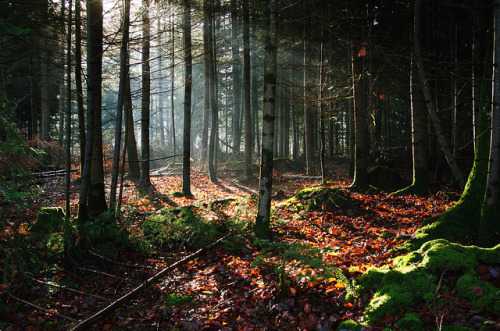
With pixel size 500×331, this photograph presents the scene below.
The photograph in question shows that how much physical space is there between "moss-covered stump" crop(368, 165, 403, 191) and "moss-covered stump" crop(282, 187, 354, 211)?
260cm

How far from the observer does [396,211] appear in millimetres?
8875

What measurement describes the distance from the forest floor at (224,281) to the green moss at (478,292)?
0.42 ft

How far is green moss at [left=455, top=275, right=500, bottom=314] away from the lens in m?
3.24

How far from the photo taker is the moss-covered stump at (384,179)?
11891 mm

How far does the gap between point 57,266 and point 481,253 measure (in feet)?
23.9

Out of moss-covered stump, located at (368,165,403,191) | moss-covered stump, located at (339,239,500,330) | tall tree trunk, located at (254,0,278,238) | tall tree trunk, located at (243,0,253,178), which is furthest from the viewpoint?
tall tree trunk, located at (243,0,253,178)

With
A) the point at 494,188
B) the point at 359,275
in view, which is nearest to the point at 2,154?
the point at 359,275

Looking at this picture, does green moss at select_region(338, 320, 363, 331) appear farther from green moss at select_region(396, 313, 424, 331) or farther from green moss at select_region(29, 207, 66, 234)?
green moss at select_region(29, 207, 66, 234)

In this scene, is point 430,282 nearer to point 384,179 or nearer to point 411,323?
point 411,323

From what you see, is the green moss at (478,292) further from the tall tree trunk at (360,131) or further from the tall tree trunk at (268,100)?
the tall tree trunk at (360,131)

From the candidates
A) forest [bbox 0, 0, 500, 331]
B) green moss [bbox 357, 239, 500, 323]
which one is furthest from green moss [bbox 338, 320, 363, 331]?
green moss [bbox 357, 239, 500, 323]

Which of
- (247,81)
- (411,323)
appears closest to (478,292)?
(411,323)

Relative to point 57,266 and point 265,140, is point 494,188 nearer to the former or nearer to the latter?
point 265,140

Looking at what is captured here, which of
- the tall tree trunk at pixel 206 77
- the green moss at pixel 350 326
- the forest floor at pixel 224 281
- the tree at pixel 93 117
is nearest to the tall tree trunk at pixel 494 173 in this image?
the forest floor at pixel 224 281
